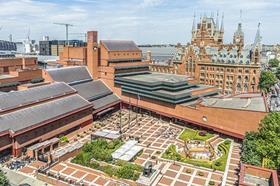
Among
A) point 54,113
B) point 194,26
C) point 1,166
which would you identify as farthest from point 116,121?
point 194,26

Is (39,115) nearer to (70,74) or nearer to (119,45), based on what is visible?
(70,74)

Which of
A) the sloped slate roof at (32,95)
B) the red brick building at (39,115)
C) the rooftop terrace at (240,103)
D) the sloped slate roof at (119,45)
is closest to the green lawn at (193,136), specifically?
the rooftop terrace at (240,103)

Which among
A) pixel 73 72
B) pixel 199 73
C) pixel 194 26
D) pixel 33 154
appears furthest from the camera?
pixel 194 26

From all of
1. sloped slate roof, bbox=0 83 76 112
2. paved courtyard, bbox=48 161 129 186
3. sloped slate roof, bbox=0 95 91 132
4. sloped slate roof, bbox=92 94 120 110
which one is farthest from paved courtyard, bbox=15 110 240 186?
sloped slate roof, bbox=0 83 76 112

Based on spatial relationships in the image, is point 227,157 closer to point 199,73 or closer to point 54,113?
point 54,113

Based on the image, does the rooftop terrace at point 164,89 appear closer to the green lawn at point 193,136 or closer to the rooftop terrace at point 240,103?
the rooftop terrace at point 240,103

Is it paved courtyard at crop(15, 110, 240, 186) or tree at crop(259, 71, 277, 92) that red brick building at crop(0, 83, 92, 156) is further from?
tree at crop(259, 71, 277, 92)
